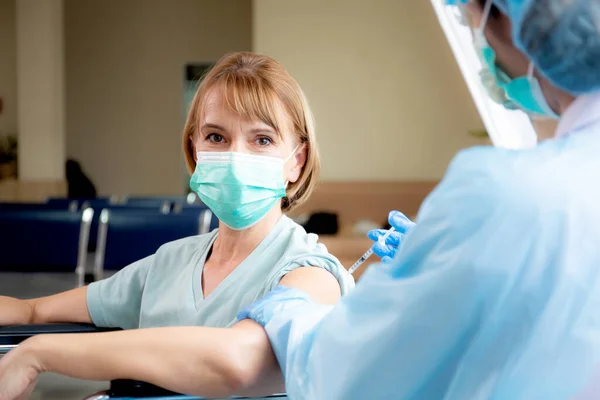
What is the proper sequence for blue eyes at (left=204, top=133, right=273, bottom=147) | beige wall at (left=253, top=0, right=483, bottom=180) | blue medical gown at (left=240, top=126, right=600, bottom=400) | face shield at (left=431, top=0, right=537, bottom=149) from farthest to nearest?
1. beige wall at (left=253, top=0, right=483, bottom=180)
2. blue eyes at (left=204, top=133, right=273, bottom=147)
3. face shield at (left=431, top=0, right=537, bottom=149)
4. blue medical gown at (left=240, top=126, right=600, bottom=400)

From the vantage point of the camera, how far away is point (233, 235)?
1396 mm

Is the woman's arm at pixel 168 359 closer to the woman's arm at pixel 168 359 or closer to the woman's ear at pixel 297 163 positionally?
the woman's arm at pixel 168 359

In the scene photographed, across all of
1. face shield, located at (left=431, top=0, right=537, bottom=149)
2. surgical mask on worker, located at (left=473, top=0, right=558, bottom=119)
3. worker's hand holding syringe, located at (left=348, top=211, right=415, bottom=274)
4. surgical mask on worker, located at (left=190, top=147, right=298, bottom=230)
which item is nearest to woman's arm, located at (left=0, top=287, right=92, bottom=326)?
surgical mask on worker, located at (left=190, top=147, right=298, bottom=230)

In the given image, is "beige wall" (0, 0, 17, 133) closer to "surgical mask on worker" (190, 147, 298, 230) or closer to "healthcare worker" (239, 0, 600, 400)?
"surgical mask on worker" (190, 147, 298, 230)

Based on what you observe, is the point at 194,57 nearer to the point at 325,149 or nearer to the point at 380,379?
the point at 325,149

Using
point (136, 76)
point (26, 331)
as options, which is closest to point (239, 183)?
A: point (26, 331)

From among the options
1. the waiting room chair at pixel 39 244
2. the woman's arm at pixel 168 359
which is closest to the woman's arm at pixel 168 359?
the woman's arm at pixel 168 359

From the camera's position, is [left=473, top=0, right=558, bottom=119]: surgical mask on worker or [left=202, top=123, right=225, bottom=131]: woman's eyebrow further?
[left=202, top=123, right=225, bottom=131]: woman's eyebrow

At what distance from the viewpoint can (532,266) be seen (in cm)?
64

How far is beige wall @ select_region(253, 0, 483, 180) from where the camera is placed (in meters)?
6.18

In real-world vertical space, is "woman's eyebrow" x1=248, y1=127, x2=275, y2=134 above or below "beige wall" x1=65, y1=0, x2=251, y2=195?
above

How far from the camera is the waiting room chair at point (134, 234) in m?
2.30

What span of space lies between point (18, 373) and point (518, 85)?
71 cm

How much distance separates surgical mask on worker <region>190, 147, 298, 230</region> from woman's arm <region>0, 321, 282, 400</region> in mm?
479
